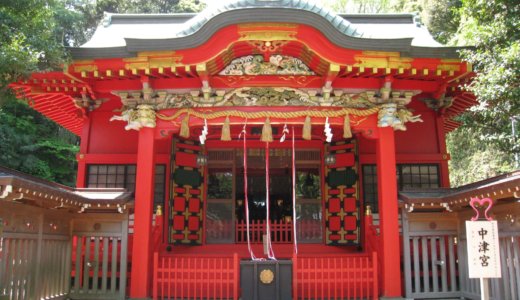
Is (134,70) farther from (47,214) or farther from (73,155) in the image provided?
(73,155)

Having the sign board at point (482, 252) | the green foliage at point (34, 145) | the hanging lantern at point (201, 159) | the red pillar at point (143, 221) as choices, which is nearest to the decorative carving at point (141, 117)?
the red pillar at point (143, 221)

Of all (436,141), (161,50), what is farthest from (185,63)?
(436,141)

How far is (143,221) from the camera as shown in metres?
8.65

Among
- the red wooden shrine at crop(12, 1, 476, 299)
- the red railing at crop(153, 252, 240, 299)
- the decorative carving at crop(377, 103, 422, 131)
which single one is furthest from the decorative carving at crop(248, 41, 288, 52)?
the red railing at crop(153, 252, 240, 299)

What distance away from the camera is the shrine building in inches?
322

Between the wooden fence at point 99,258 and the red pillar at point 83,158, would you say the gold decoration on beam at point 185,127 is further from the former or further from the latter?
the red pillar at point 83,158

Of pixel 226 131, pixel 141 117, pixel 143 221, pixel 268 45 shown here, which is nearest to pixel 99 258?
pixel 143 221

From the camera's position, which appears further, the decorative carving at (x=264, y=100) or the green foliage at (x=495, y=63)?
the decorative carving at (x=264, y=100)

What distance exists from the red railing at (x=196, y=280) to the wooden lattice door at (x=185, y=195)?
4.38ft

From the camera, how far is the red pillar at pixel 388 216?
8461 millimetres

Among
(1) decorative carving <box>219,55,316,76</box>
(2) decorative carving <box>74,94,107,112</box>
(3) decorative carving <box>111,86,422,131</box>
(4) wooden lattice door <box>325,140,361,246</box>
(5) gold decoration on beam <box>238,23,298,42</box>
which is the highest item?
(5) gold decoration on beam <box>238,23,298,42</box>

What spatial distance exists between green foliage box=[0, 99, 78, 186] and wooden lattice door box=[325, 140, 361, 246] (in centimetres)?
1526

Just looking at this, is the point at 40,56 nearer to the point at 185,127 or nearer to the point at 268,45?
the point at 185,127

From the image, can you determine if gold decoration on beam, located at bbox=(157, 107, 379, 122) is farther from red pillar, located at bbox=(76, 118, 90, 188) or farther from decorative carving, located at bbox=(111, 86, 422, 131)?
red pillar, located at bbox=(76, 118, 90, 188)
